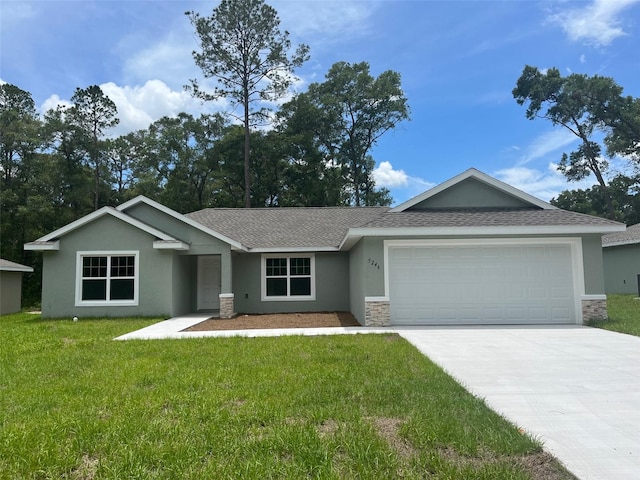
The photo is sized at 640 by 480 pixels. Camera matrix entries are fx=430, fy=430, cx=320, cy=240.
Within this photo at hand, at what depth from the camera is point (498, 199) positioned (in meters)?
13.3

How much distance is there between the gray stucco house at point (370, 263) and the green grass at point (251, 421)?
15.4 ft

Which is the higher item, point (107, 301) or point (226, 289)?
point (226, 289)

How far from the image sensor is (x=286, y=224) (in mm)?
18672

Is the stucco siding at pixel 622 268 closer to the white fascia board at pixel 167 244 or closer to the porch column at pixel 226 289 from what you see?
the porch column at pixel 226 289

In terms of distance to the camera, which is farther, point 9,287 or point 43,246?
point 9,287

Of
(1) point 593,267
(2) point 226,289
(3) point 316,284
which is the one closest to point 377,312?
(3) point 316,284

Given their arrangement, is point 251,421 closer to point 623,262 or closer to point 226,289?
point 226,289

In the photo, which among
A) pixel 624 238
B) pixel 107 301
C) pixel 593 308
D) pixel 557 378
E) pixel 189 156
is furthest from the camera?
pixel 189 156

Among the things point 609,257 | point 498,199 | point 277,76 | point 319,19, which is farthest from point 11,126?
point 609,257

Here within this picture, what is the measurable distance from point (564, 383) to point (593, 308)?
700 centimetres

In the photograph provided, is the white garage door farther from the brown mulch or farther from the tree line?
the tree line

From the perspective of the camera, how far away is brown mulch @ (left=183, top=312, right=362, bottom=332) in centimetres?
1202

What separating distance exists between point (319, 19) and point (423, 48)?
160 inches

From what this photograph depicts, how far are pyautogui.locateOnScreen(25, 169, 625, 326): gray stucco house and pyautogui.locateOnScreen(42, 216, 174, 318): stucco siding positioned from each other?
0.03 m
